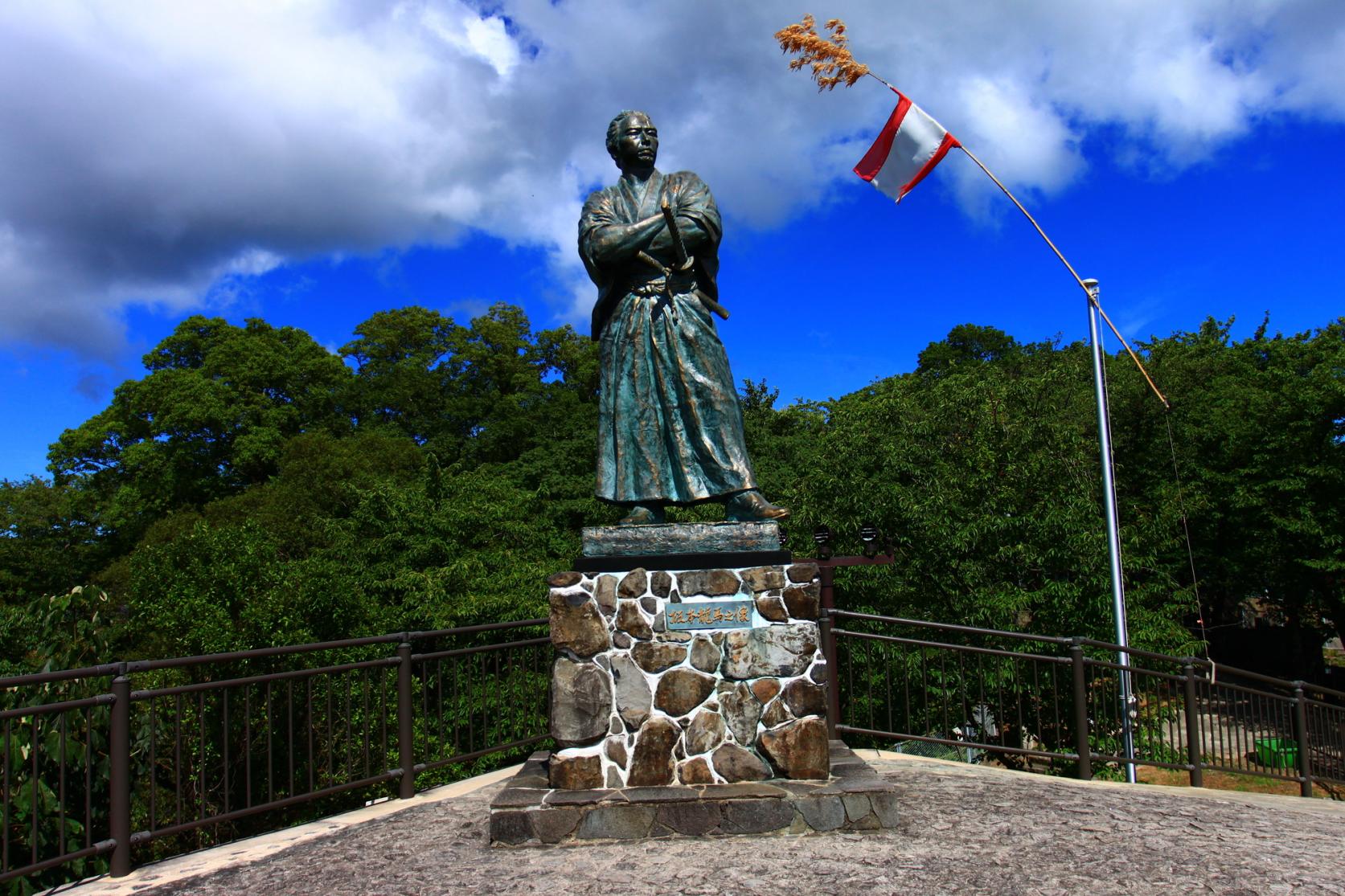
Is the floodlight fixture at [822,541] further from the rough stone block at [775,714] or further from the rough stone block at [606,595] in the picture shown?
the rough stone block at [606,595]

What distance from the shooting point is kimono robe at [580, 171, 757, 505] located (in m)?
5.20

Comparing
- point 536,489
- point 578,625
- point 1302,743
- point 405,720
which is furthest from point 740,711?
point 536,489

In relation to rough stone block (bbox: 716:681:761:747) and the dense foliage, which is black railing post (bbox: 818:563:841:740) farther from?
the dense foliage

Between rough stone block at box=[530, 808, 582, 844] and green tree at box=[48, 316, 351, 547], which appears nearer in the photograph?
rough stone block at box=[530, 808, 582, 844]

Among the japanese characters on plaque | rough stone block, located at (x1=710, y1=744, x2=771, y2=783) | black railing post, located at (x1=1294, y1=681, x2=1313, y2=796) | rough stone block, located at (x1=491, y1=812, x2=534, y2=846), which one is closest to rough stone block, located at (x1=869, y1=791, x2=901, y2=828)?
rough stone block, located at (x1=710, y1=744, x2=771, y2=783)

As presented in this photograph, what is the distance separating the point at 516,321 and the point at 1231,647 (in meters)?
24.6

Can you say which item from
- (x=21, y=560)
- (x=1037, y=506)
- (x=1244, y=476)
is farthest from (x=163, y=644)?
(x=1244, y=476)

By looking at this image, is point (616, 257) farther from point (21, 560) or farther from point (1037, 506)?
point (21, 560)

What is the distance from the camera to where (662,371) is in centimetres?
529

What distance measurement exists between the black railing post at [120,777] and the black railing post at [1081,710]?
5516mm

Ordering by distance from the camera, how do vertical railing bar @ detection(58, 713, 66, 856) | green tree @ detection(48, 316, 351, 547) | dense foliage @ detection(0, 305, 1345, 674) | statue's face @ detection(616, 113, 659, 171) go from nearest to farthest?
vertical railing bar @ detection(58, 713, 66, 856)
statue's face @ detection(616, 113, 659, 171)
dense foliage @ detection(0, 305, 1345, 674)
green tree @ detection(48, 316, 351, 547)

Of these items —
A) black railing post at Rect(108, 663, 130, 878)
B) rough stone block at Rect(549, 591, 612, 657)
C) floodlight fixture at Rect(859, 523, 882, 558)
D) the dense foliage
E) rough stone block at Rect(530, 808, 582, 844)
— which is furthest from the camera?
the dense foliage

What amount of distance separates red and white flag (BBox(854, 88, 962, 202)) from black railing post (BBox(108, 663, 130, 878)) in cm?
931

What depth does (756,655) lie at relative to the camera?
15.6 ft
